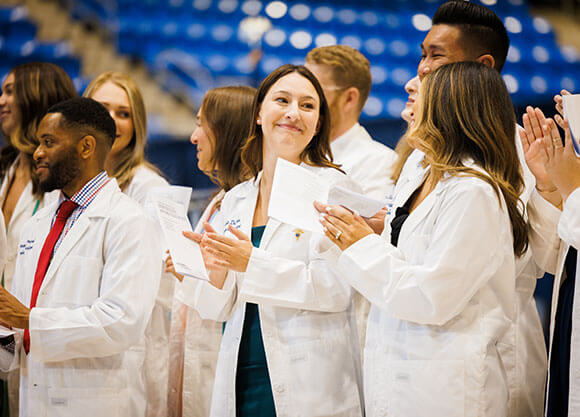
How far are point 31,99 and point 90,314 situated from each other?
1.72m

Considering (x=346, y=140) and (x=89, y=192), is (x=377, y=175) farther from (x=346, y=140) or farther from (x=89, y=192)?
(x=89, y=192)

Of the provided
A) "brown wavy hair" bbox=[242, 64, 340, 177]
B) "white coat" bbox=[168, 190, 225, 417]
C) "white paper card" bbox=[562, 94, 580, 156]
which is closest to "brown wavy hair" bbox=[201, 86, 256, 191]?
"brown wavy hair" bbox=[242, 64, 340, 177]

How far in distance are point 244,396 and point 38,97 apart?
2.15 m

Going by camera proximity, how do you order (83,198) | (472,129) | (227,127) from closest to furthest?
(472,129), (83,198), (227,127)

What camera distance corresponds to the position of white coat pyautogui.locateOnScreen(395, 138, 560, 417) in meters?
2.14

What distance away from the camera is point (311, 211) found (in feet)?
7.18

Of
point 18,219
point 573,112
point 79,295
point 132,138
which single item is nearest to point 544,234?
point 573,112

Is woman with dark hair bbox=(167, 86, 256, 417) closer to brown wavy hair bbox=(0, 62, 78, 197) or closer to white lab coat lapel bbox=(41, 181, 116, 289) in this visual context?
white lab coat lapel bbox=(41, 181, 116, 289)

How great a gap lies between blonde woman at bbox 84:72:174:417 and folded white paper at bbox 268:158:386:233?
0.96m

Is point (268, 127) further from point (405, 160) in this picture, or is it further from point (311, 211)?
point (405, 160)

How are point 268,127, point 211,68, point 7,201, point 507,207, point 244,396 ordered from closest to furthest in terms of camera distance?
point 507,207 < point 244,396 < point 268,127 < point 7,201 < point 211,68

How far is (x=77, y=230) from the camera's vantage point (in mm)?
2553

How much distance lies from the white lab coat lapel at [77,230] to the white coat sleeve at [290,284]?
25.6 inches

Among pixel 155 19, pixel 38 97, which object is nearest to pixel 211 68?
pixel 155 19
